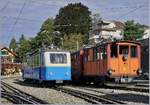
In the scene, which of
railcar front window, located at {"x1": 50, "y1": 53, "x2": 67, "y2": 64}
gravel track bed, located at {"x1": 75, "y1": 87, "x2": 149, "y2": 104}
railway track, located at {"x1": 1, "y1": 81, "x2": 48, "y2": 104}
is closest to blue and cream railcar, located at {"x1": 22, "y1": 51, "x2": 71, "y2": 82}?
railcar front window, located at {"x1": 50, "y1": 53, "x2": 67, "y2": 64}

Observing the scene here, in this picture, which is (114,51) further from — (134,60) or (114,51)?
(134,60)

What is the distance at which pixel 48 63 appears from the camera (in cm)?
3177

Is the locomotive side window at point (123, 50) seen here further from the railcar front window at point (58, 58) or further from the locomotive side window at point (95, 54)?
the railcar front window at point (58, 58)

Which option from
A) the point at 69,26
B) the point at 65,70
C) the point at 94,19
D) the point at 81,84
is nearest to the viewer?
the point at 65,70

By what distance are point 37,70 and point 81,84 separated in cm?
468

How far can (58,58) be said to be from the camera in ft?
106

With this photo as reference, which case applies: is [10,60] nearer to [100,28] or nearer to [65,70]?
[100,28]

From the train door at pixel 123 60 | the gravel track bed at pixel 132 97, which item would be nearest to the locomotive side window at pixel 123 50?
the train door at pixel 123 60

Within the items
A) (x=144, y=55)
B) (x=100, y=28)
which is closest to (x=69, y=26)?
(x=100, y=28)

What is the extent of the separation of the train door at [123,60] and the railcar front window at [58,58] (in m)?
4.28

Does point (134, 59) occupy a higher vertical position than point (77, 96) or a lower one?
higher

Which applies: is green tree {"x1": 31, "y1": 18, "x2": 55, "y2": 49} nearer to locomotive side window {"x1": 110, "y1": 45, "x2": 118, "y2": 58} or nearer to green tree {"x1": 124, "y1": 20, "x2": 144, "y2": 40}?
green tree {"x1": 124, "y1": 20, "x2": 144, "y2": 40}

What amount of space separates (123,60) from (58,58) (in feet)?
15.2

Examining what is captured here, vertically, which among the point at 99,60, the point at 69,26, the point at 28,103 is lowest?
the point at 28,103
